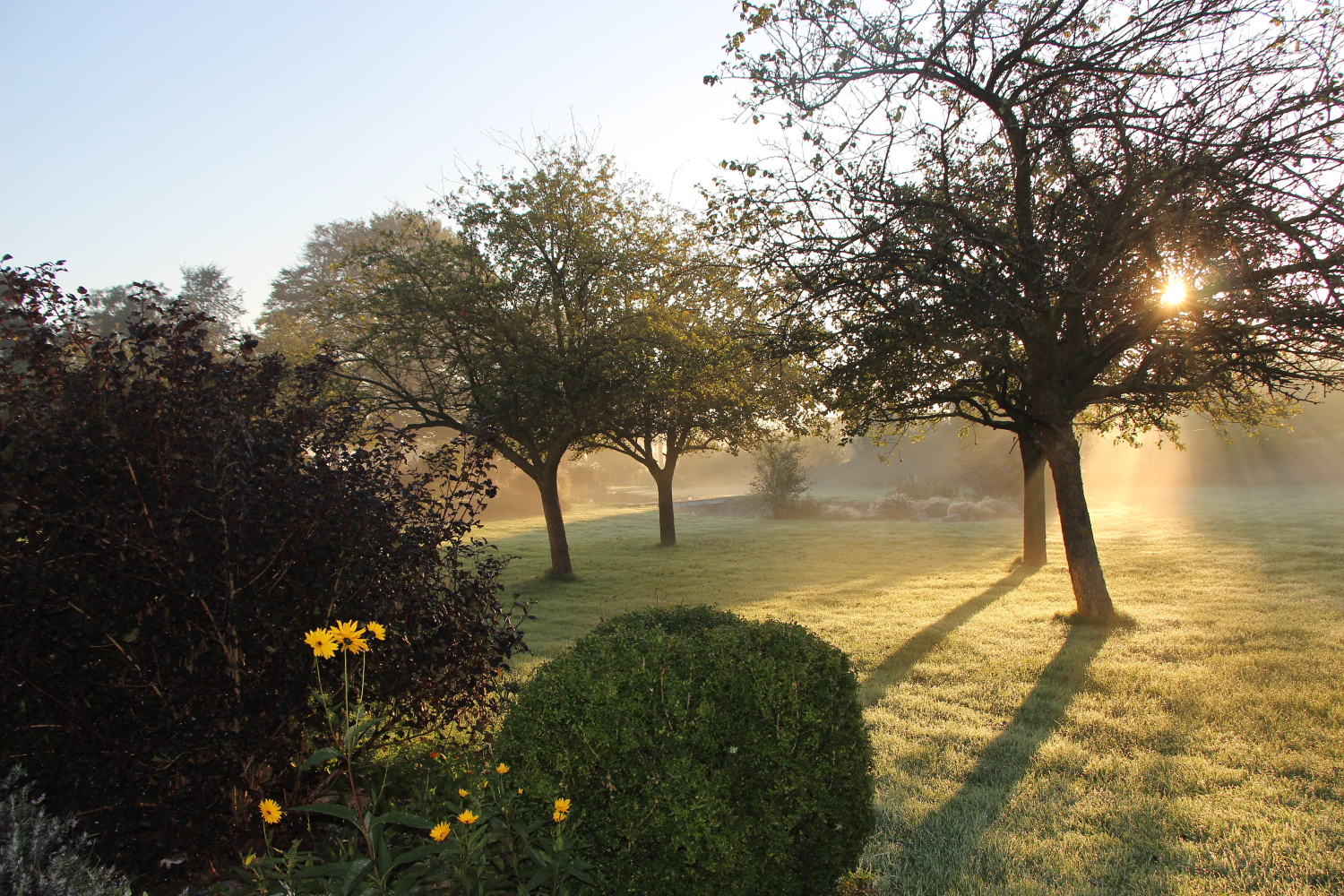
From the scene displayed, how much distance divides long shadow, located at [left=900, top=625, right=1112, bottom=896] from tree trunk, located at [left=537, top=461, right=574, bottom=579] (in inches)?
443

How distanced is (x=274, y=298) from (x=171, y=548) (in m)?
51.2

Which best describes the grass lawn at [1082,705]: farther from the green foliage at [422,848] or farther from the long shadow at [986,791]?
the green foliage at [422,848]

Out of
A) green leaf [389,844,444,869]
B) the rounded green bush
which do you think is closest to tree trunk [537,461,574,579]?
the rounded green bush

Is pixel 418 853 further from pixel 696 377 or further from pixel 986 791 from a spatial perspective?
pixel 696 377

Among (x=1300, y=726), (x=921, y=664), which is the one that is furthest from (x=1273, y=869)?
(x=921, y=664)

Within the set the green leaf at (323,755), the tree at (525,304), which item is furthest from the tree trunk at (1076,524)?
the green leaf at (323,755)

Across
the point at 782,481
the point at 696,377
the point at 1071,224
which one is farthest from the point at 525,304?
the point at 782,481

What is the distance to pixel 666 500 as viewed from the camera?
2350 cm

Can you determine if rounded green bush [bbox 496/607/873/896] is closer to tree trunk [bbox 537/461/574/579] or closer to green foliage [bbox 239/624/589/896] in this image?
green foliage [bbox 239/624/589/896]

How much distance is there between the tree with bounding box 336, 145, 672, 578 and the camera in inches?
547

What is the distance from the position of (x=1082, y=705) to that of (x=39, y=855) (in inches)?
316

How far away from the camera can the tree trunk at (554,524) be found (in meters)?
16.5

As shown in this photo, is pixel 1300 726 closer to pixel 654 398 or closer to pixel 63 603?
pixel 63 603

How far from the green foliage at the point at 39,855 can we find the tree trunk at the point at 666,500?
1991 centimetres
